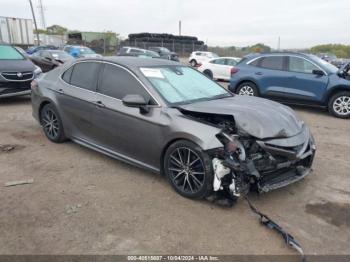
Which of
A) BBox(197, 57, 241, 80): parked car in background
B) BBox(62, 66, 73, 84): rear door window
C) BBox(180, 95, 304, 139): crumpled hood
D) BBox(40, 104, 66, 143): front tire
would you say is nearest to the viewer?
BBox(180, 95, 304, 139): crumpled hood

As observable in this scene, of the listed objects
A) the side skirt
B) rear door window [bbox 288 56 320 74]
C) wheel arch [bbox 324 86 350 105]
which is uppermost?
rear door window [bbox 288 56 320 74]

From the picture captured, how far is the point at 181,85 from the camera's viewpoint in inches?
193

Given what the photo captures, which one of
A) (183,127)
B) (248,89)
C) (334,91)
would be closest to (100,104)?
(183,127)

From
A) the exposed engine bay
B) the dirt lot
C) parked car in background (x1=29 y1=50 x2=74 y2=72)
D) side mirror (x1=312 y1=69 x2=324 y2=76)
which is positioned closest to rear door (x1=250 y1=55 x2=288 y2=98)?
side mirror (x1=312 y1=69 x2=324 y2=76)

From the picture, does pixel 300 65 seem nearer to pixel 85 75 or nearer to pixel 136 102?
pixel 85 75

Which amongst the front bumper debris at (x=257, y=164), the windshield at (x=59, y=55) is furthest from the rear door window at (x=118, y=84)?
the windshield at (x=59, y=55)

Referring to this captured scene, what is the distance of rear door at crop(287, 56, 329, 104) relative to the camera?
30.2ft

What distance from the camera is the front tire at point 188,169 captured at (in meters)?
3.92

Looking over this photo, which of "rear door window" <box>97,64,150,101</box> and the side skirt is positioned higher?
"rear door window" <box>97,64,150,101</box>

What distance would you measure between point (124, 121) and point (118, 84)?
585mm

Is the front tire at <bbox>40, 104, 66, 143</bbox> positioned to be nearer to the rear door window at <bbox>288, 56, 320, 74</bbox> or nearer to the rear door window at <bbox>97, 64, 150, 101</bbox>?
the rear door window at <bbox>97, 64, 150, 101</bbox>

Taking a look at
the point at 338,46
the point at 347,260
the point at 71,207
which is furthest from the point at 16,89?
the point at 338,46

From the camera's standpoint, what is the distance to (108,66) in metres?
5.11

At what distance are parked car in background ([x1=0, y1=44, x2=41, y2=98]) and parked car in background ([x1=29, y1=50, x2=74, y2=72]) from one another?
20.4 feet
